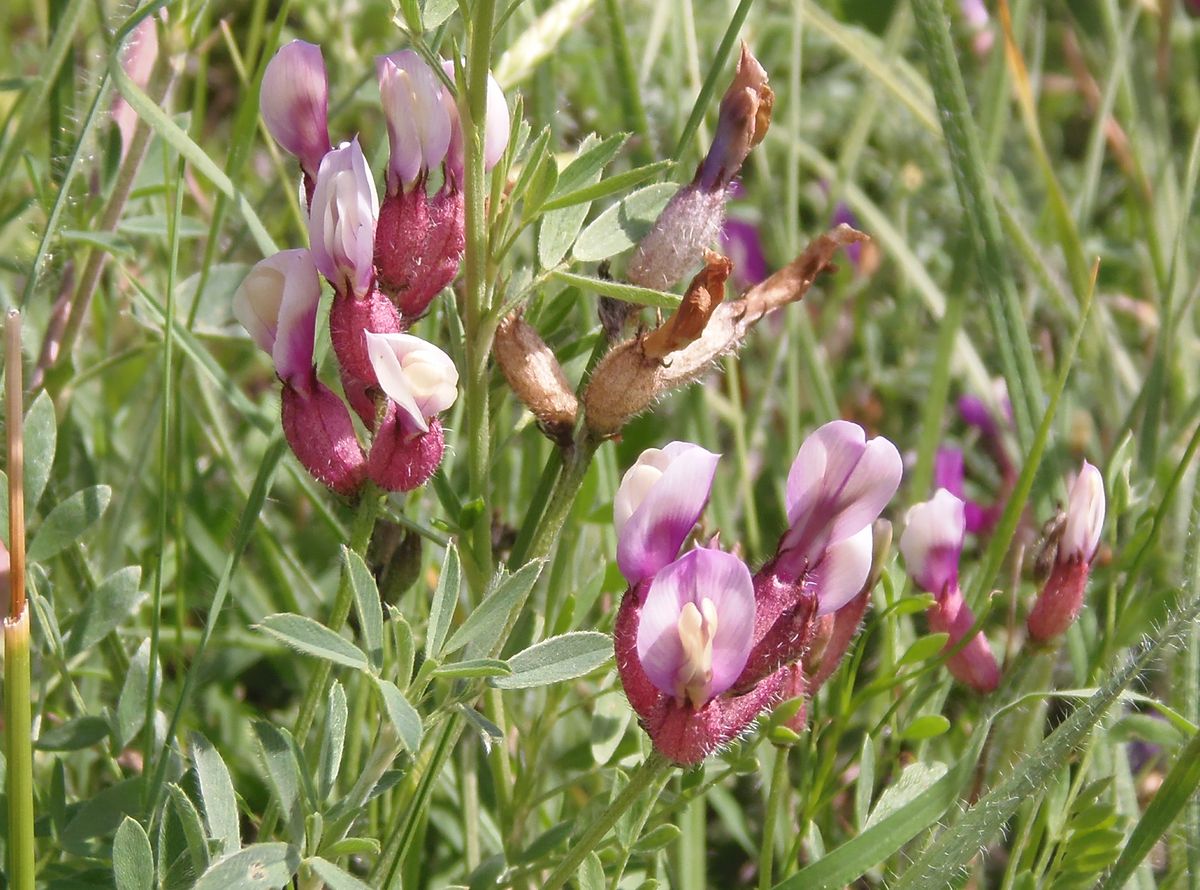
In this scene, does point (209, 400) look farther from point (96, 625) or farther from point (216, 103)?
point (216, 103)

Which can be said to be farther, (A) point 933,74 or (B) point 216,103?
(B) point 216,103

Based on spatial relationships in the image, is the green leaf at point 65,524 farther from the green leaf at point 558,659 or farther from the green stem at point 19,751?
the green leaf at point 558,659

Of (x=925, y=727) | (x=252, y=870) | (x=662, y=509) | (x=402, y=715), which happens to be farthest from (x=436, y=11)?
(x=925, y=727)

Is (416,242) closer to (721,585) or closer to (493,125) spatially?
(493,125)

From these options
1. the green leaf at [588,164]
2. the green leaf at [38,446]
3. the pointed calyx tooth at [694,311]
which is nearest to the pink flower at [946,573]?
the pointed calyx tooth at [694,311]

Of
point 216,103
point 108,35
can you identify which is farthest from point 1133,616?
point 216,103

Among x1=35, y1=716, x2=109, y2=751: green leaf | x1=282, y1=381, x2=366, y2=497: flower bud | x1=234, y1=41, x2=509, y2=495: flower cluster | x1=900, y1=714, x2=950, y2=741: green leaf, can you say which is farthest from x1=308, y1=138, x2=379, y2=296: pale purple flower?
x1=900, y1=714, x2=950, y2=741: green leaf

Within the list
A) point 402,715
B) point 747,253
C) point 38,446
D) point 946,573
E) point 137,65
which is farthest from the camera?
point 747,253
